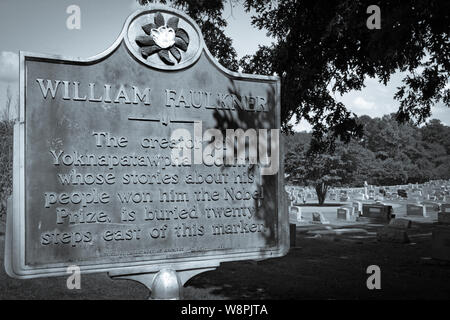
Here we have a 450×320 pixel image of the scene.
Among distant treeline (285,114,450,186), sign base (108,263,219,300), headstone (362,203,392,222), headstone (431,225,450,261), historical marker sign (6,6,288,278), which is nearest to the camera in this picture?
historical marker sign (6,6,288,278)

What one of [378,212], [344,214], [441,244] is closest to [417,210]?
[378,212]

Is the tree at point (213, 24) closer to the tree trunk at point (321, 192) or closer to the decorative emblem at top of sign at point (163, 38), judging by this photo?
the decorative emblem at top of sign at point (163, 38)

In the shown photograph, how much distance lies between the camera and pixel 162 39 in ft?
13.8

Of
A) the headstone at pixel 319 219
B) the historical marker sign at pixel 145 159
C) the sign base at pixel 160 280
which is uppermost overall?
the historical marker sign at pixel 145 159

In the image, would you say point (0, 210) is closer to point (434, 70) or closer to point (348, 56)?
point (348, 56)

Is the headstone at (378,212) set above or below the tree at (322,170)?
below

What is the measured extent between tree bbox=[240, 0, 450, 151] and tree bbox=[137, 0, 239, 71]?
0.47m

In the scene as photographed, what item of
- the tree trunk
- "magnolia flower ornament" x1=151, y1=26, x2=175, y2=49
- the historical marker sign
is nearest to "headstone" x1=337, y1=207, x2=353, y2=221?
the tree trunk

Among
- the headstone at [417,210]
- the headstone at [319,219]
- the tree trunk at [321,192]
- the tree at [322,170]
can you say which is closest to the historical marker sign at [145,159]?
the headstone at [319,219]

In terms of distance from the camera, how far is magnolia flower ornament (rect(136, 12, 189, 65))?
4156 mm

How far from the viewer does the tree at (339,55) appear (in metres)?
7.78

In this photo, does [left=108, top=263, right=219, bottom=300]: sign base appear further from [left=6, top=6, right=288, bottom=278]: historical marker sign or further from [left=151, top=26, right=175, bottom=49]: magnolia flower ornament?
[left=151, top=26, right=175, bottom=49]: magnolia flower ornament

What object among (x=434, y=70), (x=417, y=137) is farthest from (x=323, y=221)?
(x=417, y=137)

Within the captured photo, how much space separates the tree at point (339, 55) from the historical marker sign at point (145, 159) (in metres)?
3.61
